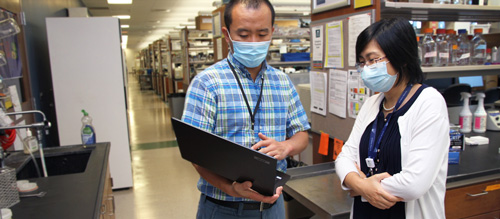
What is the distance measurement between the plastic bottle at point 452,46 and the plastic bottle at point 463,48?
0.04 metres

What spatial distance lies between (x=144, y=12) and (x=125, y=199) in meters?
9.11

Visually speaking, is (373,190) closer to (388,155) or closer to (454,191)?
(388,155)

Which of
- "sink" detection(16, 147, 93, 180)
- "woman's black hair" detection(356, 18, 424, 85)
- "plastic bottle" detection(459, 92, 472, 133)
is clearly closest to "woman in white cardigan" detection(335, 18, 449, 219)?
"woman's black hair" detection(356, 18, 424, 85)

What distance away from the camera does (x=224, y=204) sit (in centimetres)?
127

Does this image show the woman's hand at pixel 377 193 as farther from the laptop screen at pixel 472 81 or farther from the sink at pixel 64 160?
the laptop screen at pixel 472 81

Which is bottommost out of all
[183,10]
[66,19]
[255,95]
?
[255,95]

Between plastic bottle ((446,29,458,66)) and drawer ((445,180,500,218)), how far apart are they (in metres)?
0.95

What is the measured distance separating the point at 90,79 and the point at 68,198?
8.24ft

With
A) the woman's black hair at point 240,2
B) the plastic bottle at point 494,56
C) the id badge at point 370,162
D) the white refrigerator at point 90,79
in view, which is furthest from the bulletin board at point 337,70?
the white refrigerator at point 90,79

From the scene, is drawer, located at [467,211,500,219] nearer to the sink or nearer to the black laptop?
the black laptop

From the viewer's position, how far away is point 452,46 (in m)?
2.35

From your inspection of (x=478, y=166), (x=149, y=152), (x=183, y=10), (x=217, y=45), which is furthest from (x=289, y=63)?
(x=183, y=10)

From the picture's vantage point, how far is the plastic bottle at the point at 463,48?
2402 mm

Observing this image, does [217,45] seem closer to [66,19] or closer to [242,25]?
[66,19]
